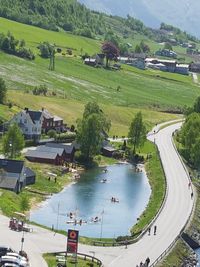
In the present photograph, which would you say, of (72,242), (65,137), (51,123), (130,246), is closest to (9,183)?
(130,246)

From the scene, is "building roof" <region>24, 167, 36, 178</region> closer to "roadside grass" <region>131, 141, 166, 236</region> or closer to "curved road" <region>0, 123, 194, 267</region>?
"roadside grass" <region>131, 141, 166, 236</region>

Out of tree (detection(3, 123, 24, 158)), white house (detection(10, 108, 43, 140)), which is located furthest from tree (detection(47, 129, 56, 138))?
tree (detection(3, 123, 24, 158))

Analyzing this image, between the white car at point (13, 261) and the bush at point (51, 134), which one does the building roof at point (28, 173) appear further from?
the white car at point (13, 261)

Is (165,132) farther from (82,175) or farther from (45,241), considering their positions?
(45,241)

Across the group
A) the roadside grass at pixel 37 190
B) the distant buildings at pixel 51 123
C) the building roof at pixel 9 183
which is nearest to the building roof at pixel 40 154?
the roadside grass at pixel 37 190

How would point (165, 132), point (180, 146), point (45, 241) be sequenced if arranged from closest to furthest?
1. point (45, 241)
2. point (180, 146)
3. point (165, 132)

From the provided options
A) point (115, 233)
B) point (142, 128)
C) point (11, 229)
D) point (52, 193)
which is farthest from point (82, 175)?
point (11, 229)
